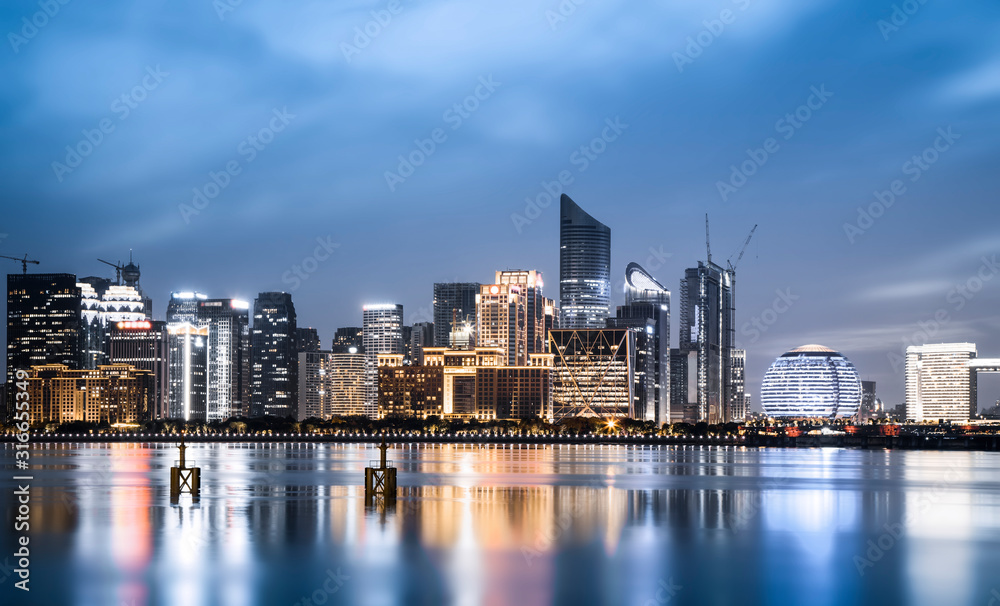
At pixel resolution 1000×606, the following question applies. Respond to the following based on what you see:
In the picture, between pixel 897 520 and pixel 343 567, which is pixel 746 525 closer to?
pixel 897 520

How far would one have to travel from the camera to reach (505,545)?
205 feet

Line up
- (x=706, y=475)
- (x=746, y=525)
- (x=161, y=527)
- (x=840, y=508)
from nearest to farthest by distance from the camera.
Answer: (x=161, y=527) → (x=746, y=525) → (x=840, y=508) → (x=706, y=475)

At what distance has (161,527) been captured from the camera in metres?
68.6

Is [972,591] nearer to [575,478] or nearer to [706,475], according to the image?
[575,478]

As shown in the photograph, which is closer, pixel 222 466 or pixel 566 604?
pixel 566 604

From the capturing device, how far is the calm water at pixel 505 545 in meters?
48.5

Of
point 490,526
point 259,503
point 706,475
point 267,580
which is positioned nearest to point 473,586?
point 267,580

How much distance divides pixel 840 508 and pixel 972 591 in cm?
4038

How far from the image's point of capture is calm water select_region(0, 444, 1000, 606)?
48500 mm

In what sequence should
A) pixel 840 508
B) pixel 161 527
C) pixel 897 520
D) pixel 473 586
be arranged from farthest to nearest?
pixel 840 508 → pixel 897 520 → pixel 161 527 → pixel 473 586

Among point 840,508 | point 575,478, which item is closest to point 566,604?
point 840,508

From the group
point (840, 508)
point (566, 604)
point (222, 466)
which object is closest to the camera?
point (566, 604)

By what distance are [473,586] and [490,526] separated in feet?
74.5

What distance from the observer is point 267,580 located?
50.2 m
